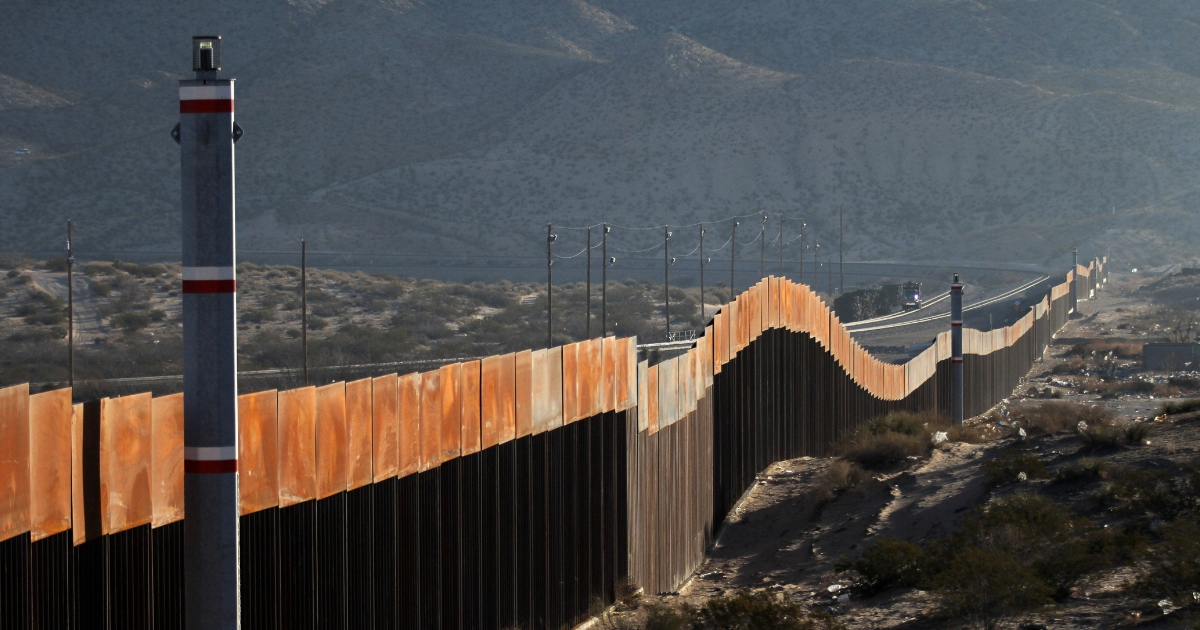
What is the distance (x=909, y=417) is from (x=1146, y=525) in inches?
458

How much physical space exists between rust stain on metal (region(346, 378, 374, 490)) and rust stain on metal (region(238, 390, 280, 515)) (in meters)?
0.75

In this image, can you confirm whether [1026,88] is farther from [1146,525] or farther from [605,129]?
[1146,525]

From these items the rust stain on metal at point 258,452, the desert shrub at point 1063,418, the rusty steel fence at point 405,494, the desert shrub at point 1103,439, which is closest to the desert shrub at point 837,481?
the rusty steel fence at point 405,494

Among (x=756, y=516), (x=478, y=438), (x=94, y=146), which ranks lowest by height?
(x=756, y=516)

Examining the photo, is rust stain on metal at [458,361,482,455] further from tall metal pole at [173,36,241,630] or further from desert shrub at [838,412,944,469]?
desert shrub at [838,412,944,469]

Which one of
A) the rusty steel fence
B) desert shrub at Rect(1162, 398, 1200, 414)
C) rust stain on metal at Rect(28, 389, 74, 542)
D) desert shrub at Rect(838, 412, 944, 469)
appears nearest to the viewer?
rust stain on metal at Rect(28, 389, 74, 542)

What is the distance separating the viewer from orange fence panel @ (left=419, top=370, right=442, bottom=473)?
30.4ft

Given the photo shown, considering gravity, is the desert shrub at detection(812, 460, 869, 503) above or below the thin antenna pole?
below

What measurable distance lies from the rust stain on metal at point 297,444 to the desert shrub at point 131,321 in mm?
46312

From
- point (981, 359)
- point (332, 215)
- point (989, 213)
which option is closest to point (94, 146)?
point (332, 215)

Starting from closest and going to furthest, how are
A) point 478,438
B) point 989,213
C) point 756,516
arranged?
point 478,438
point 756,516
point 989,213

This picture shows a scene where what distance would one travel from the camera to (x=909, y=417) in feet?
79.2

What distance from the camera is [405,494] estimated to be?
9.21 m

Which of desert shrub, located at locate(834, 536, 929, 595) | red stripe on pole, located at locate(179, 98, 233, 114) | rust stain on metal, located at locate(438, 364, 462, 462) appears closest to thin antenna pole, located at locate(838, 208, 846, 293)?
desert shrub, located at locate(834, 536, 929, 595)
